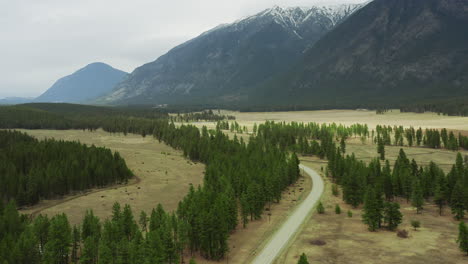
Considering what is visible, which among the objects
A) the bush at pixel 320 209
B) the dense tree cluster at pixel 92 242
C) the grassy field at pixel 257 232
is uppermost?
the dense tree cluster at pixel 92 242

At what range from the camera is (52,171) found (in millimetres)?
114250

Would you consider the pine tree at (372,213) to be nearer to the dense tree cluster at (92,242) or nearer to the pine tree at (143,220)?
the dense tree cluster at (92,242)

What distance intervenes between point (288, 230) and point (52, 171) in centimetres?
8111

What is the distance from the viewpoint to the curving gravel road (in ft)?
212

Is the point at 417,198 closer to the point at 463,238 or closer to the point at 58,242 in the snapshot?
the point at 463,238

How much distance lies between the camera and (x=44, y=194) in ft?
360

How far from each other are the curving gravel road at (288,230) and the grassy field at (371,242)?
79.8 inches

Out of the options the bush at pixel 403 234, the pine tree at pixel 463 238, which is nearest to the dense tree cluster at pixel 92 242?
the bush at pixel 403 234

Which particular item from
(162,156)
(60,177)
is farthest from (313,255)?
(162,156)

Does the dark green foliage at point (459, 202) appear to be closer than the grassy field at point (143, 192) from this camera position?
Yes

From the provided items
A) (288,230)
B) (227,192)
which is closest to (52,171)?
Result: (227,192)

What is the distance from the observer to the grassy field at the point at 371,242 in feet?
206

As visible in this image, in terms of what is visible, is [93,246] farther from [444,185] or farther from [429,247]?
[444,185]

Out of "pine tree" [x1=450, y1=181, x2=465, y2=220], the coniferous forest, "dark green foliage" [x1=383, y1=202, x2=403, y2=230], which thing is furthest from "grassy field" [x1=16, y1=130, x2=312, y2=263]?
"pine tree" [x1=450, y1=181, x2=465, y2=220]
